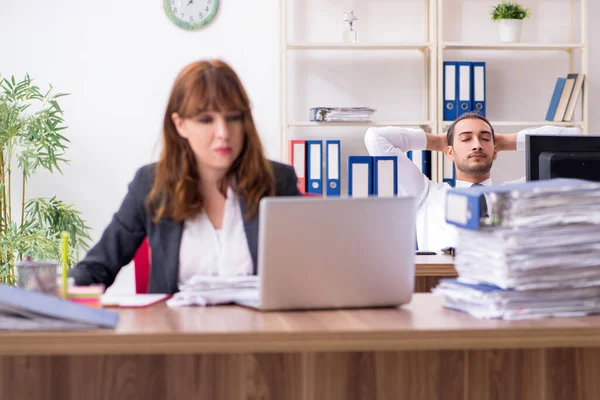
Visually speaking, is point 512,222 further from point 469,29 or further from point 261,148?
point 469,29

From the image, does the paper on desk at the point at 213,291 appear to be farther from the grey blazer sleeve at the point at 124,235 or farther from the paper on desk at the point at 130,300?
the grey blazer sleeve at the point at 124,235

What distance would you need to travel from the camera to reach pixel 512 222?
156cm

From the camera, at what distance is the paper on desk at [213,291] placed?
171 cm

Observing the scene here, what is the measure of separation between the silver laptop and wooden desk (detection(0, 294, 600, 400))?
0.04 meters

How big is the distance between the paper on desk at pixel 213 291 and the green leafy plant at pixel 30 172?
2.48 m

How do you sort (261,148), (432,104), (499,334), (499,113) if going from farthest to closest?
(499,113)
(432,104)
(261,148)
(499,334)

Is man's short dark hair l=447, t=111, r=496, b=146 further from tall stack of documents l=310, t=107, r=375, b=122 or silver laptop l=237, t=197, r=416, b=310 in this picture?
silver laptop l=237, t=197, r=416, b=310

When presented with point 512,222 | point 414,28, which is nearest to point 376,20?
point 414,28

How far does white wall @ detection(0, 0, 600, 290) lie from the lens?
15.0ft

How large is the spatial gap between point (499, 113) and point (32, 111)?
8.56 ft

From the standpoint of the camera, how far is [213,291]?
1.72 m

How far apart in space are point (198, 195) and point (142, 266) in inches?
11.0

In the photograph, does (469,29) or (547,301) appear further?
(469,29)

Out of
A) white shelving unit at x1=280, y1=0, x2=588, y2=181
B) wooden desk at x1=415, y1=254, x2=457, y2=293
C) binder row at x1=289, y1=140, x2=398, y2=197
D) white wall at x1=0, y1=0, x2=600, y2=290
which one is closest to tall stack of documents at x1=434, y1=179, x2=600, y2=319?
wooden desk at x1=415, y1=254, x2=457, y2=293
